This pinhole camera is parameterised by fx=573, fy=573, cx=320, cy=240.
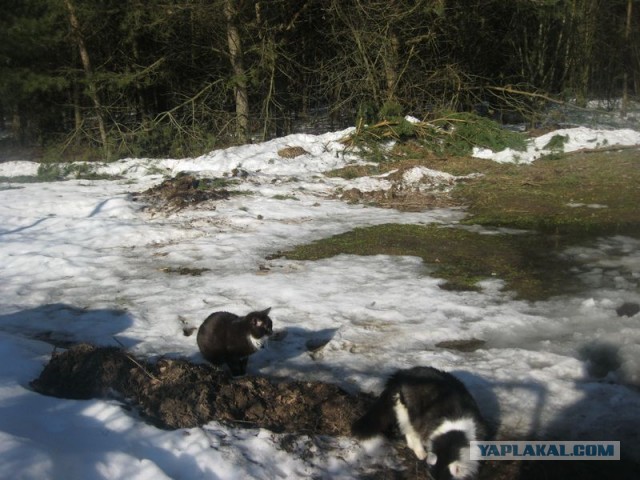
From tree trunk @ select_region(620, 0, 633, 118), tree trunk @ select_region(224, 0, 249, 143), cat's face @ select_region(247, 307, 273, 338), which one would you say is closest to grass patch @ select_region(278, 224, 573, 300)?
cat's face @ select_region(247, 307, 273, 338)

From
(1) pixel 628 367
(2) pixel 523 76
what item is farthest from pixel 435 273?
(2) pixel 523 76

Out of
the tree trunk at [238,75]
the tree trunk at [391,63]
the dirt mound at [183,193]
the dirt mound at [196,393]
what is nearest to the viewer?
the dirt mound at [196,393]

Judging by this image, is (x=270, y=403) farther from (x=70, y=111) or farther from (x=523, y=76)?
(x=70, y=111)

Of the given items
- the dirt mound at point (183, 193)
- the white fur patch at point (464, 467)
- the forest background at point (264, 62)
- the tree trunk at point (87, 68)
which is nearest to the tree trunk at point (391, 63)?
the forest background at point (264, 62)

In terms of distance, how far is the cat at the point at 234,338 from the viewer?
4.47m

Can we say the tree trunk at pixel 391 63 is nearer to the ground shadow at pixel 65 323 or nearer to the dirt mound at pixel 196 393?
the ground shadow at pixel 65 323

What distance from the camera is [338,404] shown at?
13.1 feet

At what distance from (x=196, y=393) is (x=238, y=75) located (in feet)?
47.5

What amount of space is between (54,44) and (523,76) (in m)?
15.0

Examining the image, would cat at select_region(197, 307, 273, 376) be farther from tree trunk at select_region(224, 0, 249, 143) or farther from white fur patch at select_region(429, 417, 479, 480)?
tree trunk at select_region(224, 0, 249, 143)

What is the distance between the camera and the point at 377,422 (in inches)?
144

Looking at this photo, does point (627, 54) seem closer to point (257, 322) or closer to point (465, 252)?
point (465, 252)

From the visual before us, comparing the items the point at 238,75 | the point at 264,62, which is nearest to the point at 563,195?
the point at 264,62

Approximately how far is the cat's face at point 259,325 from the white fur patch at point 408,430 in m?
1.28
